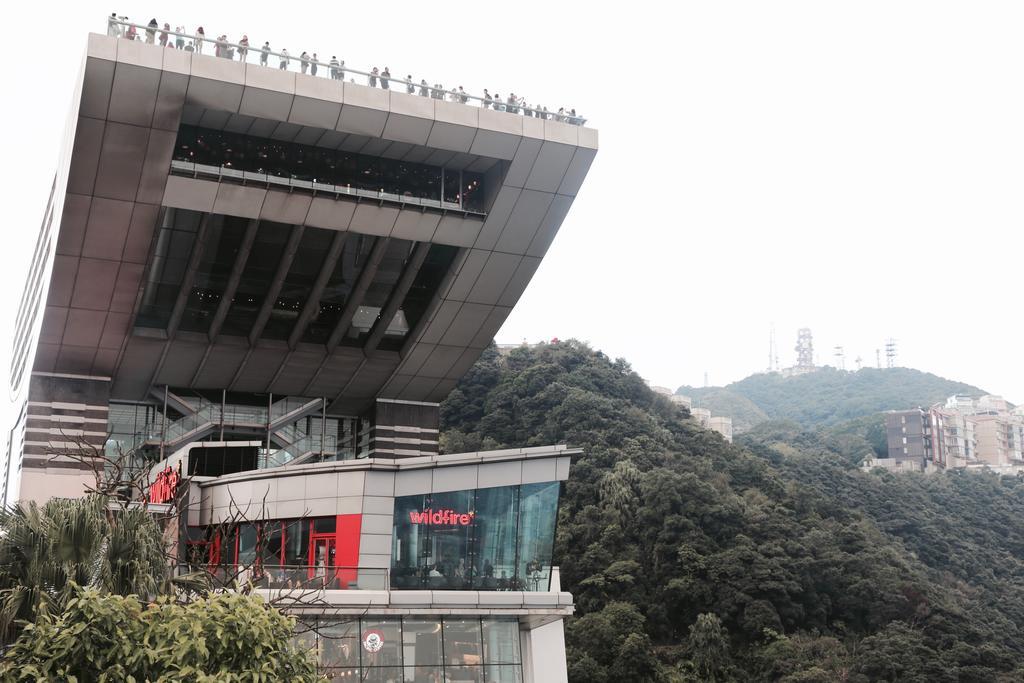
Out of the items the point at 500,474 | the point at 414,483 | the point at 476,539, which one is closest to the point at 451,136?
the point at 500,474

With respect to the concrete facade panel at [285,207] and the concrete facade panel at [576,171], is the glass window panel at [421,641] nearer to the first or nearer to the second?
the concrete facade panel at [285,207]

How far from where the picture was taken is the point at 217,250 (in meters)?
43.4

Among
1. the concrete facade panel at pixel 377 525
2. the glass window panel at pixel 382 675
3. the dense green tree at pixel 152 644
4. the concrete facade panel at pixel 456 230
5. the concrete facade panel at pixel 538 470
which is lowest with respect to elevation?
the glass window panel at pixel 382 675

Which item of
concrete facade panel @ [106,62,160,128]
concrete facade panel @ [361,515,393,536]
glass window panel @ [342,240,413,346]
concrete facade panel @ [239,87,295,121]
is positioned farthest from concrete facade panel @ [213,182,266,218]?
concrete facade panel @ [361,515,393,536]

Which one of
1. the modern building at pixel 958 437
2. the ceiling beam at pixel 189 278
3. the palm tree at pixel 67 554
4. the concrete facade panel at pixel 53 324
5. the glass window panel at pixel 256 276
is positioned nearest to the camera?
the palm tree at pixel 67 554

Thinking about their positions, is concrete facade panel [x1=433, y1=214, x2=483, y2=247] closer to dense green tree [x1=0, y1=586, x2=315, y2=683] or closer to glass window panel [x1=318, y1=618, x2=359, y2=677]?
glass window panel [x1=318, y1=618, x2=359, y2=677]

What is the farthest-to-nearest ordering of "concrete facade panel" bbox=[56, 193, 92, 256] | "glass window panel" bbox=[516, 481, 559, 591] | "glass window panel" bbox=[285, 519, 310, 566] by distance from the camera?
1. "concrete facade panel" bbox=[56, 193, 92, 256]
2. "glass window panel" bbox=[516, 481, 559, 591]
3. "glass window panel" bbox=[285, 519, 310, 566]

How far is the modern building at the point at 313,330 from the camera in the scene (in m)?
35.4

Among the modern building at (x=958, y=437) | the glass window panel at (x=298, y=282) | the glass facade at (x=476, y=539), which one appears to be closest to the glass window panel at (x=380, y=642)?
the glass facade at (x=476, y=539)

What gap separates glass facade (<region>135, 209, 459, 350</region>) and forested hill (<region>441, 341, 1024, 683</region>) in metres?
35.4

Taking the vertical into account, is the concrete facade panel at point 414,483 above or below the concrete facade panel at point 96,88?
below

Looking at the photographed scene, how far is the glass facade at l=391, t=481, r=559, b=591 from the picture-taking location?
35.3 meters

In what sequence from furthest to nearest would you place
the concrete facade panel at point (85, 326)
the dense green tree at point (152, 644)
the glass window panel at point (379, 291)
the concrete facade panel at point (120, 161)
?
the glass window panel at point (379, 291) < the concrete facade panel at point (85, 326) < the concrete facade panel at point (120, 161) < the dense green tree at point (152, 644)

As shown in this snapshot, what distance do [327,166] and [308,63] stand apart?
14.0 ft
